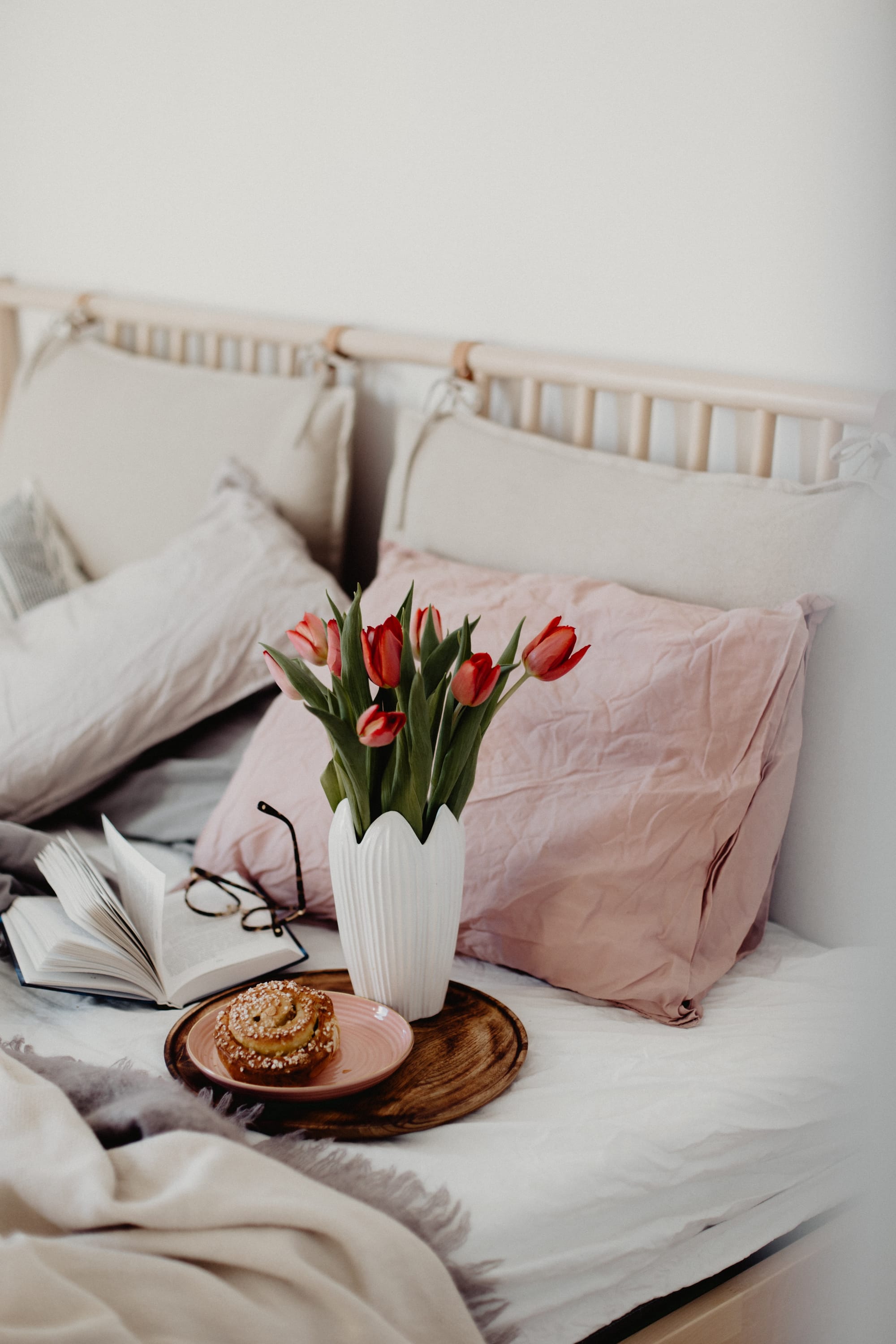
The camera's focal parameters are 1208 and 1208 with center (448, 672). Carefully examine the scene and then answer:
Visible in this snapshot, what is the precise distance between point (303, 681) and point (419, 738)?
10 cm

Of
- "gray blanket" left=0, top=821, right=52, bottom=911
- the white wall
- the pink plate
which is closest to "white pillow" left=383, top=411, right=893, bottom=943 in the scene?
the white wall

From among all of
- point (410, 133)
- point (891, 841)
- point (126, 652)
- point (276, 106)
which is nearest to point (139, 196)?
point (276, 106)

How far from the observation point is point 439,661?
37.8 inches

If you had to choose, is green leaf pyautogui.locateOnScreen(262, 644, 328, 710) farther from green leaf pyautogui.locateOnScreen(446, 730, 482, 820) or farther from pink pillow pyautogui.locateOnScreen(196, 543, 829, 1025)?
pink pillow pyautogui.locateOnScreen(196, 543, 829, 1025)

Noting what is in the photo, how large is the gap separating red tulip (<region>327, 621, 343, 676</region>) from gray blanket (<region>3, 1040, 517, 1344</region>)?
12.9 inches

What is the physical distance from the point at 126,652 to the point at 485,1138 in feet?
2.59

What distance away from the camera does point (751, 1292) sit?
35.5 inches

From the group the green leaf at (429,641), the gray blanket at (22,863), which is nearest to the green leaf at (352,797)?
the green leaf at (429,641)

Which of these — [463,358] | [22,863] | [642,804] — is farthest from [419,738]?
[463,358]

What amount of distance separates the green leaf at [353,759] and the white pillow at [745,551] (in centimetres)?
31

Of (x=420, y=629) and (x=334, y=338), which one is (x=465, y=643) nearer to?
(x=420, y=629)

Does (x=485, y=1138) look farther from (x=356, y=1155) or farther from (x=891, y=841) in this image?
(x=891, y=841)

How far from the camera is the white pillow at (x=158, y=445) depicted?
5.53 ft

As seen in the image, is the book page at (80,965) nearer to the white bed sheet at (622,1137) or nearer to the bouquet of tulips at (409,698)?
the white bed sheet at (622,1137)
